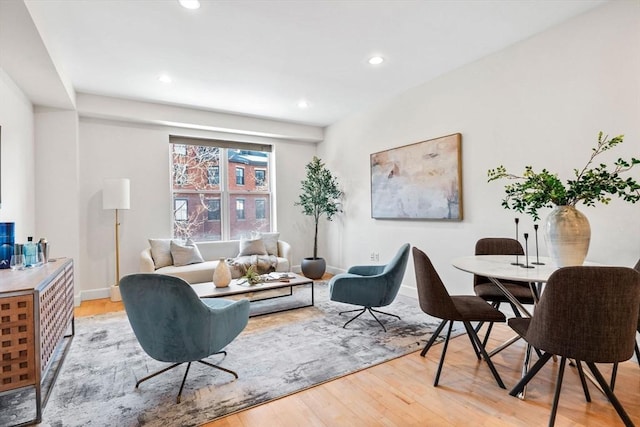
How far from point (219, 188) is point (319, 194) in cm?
173

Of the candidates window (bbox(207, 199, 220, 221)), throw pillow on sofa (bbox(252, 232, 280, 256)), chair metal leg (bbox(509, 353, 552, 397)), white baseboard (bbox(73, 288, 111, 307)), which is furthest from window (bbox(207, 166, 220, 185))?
chair metal leg (bbox(509, 353, 552, 397))

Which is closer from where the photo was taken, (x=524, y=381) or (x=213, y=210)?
(x=524, y=381)

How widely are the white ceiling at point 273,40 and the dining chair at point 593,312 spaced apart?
A: 2220 mm

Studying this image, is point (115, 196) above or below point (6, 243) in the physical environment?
above

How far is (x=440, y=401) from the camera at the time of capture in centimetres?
203

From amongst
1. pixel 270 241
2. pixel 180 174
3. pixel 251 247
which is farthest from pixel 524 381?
pixel 180 174

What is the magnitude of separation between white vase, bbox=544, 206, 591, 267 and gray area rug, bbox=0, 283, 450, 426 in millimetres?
1347

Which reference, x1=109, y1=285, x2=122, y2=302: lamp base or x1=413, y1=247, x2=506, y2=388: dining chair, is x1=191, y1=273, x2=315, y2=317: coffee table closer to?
x1=109, y1=285, x2=122, y2=302: lamp base

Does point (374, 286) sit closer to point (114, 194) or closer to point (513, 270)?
point (513, 270)

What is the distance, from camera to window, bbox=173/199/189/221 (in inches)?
207

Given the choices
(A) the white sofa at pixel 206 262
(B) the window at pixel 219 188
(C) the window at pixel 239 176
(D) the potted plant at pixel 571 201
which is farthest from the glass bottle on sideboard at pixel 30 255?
(D) the potted plant at pixel 571 201

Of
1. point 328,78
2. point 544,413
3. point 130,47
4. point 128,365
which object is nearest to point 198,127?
point 130,47

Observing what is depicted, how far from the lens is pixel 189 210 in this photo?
211 inches

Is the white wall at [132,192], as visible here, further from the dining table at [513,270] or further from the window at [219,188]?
the dining table at [513,270]
